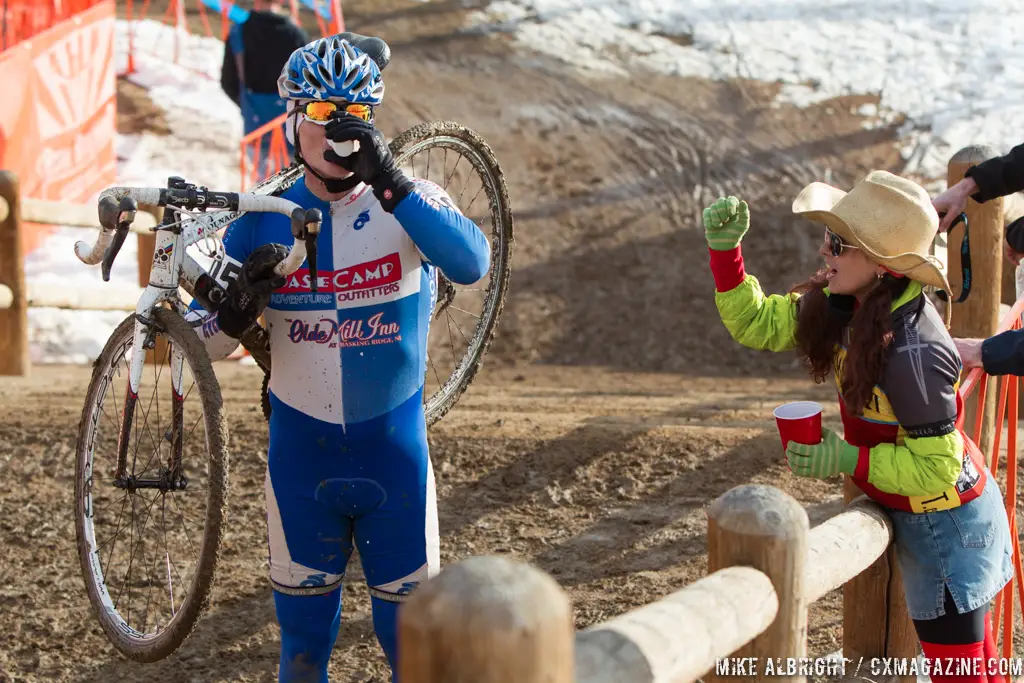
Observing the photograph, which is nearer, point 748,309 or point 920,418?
point 920,418

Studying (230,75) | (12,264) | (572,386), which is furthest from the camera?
(572,386)

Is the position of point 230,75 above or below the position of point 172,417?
above

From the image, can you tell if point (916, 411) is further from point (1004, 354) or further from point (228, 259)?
point (228, 259)

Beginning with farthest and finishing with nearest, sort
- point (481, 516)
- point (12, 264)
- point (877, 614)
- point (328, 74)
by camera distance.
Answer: point (12, 264) → point (481, 516) → point (877, 614) → point (328, 74)

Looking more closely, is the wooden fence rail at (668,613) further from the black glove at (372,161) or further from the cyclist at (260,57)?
the cyclist at (260,57)

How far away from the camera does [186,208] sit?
3197 mm

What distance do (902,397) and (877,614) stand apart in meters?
1.10

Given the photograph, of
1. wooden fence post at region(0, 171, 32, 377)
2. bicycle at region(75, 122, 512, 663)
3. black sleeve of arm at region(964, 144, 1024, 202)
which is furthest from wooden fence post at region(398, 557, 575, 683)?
wooden fence post at region(0, 171, 32, 377)

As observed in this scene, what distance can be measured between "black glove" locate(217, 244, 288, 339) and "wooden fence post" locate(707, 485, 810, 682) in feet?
4.38

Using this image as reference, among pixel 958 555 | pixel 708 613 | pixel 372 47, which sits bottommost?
pixel 958 555

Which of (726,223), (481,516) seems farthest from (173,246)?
(481,516)

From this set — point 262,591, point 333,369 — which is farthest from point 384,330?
point 262,591

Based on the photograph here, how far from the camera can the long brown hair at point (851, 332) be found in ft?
10.3

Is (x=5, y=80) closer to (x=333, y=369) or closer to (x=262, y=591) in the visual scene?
(x=262, y=591)
